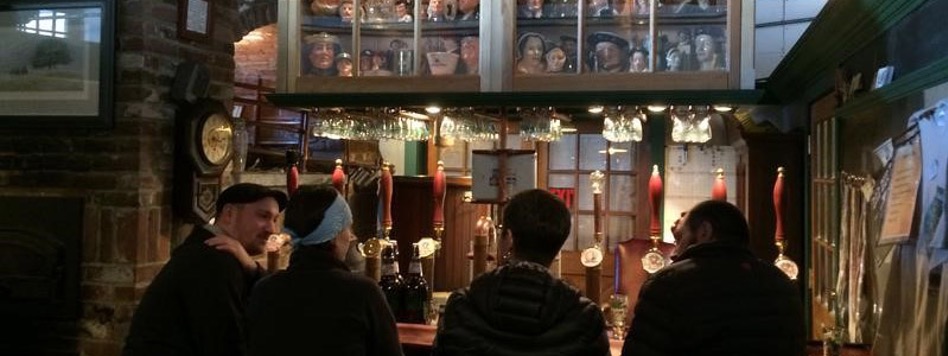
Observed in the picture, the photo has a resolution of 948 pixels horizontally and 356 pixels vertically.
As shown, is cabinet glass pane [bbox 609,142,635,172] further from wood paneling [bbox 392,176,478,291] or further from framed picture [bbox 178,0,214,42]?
framed picture [bbox 178,0,214,42]

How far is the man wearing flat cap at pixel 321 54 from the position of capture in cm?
342

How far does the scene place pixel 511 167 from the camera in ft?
10.2

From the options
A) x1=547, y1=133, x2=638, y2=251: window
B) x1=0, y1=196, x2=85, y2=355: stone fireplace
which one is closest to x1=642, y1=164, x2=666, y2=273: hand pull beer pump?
x1=0, y1=196, x2=85, y2=355: stone fireplace

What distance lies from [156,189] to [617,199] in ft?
12.5

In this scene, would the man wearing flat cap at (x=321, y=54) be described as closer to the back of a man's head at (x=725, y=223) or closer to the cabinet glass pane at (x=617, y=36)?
the cabinet glass pane at (x=617, y=36)

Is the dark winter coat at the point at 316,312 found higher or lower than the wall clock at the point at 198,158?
lower

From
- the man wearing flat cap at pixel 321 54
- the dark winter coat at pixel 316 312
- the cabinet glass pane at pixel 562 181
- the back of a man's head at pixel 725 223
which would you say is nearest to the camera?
the dark winter coat at pixel 316 312

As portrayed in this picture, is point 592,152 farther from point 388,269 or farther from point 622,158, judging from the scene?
point 388,269

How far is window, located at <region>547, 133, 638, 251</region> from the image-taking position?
655cm

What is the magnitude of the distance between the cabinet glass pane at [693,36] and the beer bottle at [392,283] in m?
1.18

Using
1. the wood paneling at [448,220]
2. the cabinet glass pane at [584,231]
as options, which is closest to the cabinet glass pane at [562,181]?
the cabinet glass pane at [584,231]

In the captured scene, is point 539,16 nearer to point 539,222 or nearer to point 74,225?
point 539,222

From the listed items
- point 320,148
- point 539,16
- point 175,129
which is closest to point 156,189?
point 175,129

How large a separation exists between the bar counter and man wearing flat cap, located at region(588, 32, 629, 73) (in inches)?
37.7
